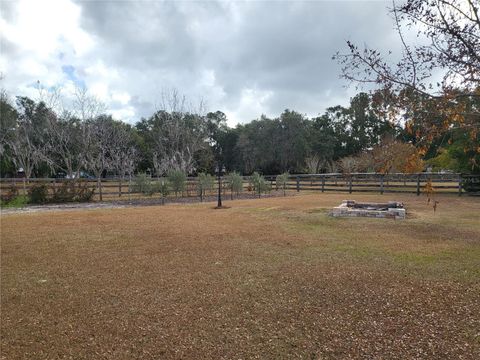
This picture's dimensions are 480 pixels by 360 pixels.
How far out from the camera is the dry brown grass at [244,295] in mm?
3139

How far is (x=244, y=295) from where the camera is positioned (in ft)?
13.9

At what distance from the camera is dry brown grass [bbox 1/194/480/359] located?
314cm

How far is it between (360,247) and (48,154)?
37.2 metres

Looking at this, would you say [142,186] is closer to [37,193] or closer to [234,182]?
[37,193]

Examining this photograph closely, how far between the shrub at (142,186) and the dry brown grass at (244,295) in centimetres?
1174

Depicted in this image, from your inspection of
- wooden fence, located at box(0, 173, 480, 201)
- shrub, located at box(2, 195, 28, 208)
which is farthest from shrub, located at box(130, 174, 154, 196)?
shrub, located at box(2, 195, 28, 208)

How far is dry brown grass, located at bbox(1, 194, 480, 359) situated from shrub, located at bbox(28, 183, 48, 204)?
10154 millimetres

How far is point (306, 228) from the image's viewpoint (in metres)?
8.72

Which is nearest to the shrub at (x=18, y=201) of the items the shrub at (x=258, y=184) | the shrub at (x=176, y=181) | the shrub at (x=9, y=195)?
the shrub at (x=9, y=195)

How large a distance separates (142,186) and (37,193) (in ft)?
17.2

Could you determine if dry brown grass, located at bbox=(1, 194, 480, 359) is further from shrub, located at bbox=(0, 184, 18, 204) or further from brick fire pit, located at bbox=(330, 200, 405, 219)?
shrub, located at bbox=(0, 184, 18, 204)

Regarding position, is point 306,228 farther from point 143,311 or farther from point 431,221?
point 143,311

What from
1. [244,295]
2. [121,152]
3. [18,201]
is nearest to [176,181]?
[18,201]

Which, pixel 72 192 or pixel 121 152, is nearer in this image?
pixel 72 192
